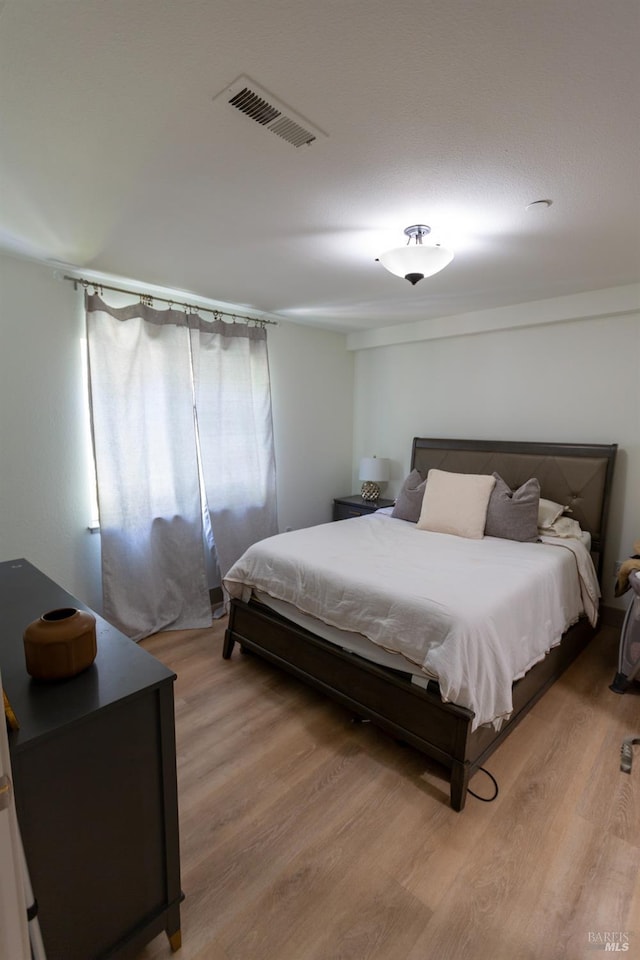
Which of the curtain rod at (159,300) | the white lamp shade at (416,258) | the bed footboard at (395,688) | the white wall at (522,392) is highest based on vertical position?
the curtain rod at (159,300)

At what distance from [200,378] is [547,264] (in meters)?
2.40

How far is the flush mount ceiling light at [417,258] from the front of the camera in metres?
1.86

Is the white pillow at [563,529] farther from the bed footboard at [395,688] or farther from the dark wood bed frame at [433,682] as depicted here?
the bed footboard at [395,688]

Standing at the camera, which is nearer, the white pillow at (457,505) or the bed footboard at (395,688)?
the bed footboard at (395,688)

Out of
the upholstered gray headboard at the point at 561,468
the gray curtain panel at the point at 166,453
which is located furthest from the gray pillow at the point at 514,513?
the gray curtain panel at the point at 166,453

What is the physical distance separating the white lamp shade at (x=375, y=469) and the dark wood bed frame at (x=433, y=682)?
12.8 inches

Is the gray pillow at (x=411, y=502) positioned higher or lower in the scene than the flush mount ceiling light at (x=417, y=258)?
lower

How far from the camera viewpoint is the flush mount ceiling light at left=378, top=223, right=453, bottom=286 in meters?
1.86

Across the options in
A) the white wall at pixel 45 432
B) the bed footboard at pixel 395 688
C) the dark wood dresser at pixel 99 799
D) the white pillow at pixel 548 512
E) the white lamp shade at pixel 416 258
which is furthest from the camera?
the white pillow at pixel 548 512

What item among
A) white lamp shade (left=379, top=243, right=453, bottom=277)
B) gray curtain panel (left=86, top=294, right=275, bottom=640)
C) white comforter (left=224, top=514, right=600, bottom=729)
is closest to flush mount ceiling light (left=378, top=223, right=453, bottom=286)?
white lamp shade (left=379, top=243, right=453, bottom=277)

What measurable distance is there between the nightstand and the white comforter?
37.7 inches

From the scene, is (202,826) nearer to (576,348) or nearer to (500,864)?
(500,864)

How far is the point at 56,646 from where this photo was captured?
102 cm

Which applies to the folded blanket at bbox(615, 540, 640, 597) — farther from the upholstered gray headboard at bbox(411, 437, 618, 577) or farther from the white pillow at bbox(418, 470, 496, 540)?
the white pillow at bbox(418, 470, 496, 540)
